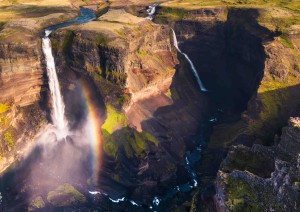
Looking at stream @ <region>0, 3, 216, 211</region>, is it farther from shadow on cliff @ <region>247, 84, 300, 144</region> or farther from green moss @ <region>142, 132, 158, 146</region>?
shadow on cliff @ <region>247, 84, 300, 144</region>

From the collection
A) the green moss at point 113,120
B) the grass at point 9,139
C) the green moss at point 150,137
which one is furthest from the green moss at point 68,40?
the green moss at point 150,137

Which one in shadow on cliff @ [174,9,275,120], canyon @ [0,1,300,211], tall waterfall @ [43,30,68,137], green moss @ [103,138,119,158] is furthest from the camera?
shadow on cliff @ [174,9,275,120]

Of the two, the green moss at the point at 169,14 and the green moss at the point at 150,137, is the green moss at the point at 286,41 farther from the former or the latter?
the green moss at the point at 150,137

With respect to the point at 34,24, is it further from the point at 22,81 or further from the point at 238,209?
the point at 238,209

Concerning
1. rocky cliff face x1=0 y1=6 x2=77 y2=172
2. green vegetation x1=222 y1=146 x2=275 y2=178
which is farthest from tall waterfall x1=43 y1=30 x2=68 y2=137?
green vegetation x1=222 y1=146 x2=275 y2=178

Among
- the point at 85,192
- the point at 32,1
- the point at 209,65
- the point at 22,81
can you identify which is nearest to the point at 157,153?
the point at 85,192

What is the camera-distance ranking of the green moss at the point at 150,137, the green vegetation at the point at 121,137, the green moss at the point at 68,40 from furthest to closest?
the green moss at the point at 68,40 < the green moss at the point at 150,137 < the green vegetation at the point at 121,137

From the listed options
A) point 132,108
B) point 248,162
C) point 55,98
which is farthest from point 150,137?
point 248,162
